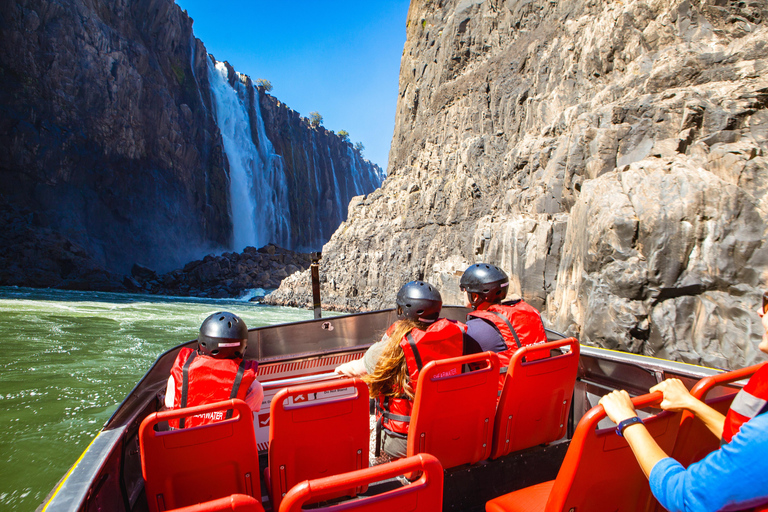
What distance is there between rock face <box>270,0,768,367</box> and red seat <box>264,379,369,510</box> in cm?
967

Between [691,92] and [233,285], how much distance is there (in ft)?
124

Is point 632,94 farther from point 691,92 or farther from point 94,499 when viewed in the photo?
point 94,499

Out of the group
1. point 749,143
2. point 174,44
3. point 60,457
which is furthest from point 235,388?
point 174,44

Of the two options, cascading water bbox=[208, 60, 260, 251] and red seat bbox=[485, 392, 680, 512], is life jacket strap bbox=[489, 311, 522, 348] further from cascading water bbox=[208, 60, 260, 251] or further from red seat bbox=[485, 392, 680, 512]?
cascading water bbox=[208, 60, 260, 251]

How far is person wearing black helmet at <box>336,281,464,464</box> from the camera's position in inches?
106

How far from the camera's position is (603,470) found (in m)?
1.71

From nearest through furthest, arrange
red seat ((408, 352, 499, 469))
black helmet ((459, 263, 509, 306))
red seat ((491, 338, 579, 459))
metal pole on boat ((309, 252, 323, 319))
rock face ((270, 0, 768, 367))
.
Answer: red seat ((408, 352, 499, 469)) < red seat ((491, 338, 579, 459)) < black helmet ((459, 263, 509, 306)) < metal pole on boat ((309, 252, 323, 319)) < rock face ((270, 0, 768, 367))

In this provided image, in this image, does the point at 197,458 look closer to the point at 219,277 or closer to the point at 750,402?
the point at 750,402

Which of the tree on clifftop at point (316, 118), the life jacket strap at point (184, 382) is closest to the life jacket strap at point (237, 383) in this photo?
the life jacket strap at point (184, 382)

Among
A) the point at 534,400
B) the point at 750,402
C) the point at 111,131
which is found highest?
the point at 111,131

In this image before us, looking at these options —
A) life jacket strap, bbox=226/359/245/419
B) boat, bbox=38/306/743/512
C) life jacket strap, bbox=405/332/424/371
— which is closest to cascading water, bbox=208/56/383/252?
boat, bbox=38/306/743/512

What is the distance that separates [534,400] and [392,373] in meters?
1.05

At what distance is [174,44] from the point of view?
49.2 metres

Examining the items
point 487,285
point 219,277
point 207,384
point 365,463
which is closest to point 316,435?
point 365,463
